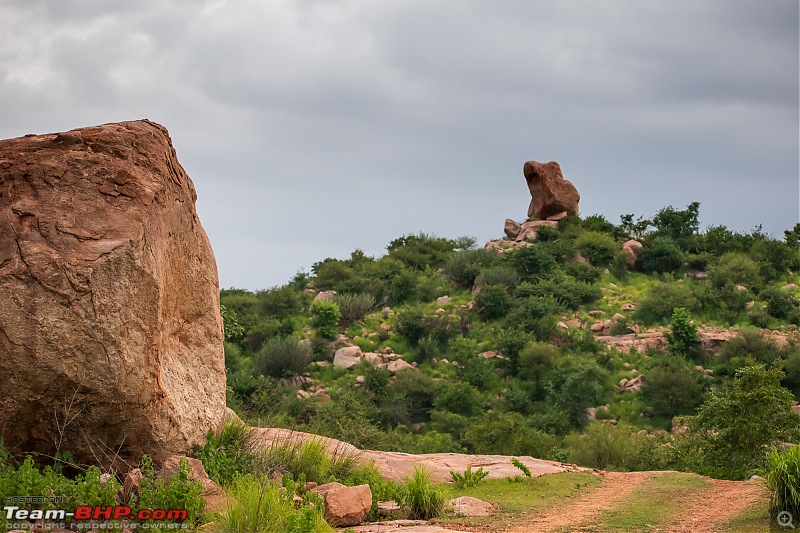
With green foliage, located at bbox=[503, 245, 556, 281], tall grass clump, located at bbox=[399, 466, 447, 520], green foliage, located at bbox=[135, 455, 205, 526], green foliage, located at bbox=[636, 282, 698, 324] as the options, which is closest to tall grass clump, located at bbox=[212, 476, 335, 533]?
green foliage, located at bbox=[135, 455, 205, 526]

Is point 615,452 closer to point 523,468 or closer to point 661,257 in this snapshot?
point 523,468

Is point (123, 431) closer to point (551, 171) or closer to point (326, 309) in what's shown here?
point (326, 309)

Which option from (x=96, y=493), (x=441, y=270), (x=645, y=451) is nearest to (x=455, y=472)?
(x=96, y=493)

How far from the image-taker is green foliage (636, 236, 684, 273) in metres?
39.4

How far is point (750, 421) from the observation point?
1543 centimetres

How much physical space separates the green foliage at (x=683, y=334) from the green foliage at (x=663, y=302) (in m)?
1.58

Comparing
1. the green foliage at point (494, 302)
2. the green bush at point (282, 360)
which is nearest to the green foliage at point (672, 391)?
the green foliage at point (494, 302)

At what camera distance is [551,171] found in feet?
136

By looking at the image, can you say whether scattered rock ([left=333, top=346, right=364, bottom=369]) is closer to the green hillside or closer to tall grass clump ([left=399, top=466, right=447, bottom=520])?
the green hillside

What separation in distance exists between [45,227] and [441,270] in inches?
1374

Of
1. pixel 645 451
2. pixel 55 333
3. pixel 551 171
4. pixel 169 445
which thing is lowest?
pixel 645 451

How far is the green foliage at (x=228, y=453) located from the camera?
880cm

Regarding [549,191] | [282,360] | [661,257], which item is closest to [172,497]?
[282,360]

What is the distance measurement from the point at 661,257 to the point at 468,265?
9882mm
